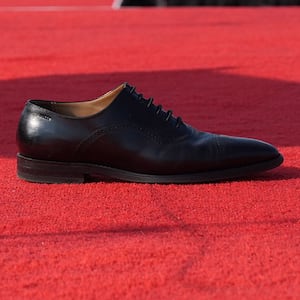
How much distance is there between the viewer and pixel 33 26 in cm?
1073

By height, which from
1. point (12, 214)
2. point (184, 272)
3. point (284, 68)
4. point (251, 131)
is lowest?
point (284, 68)

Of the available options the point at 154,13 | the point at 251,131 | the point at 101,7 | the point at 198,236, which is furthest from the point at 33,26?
the point at 198,236

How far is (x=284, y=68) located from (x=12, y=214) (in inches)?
163

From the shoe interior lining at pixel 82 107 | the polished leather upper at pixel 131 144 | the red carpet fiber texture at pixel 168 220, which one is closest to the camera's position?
the red carpet fiber texture at pixel 168 220

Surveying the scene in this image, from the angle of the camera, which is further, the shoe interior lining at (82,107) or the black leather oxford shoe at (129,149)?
the shoe interior lining at (82,107)

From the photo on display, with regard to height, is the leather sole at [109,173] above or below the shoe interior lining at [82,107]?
below

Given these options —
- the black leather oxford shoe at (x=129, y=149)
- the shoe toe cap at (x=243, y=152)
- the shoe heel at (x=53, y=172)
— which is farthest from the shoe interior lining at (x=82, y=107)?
the shoe toe cap at (x=243, y=152)

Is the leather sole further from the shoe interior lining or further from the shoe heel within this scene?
the shoe interior lining

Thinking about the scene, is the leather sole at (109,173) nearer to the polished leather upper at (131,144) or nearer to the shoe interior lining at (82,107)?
the polished leather upper at (131,144)

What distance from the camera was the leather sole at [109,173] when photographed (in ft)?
10.5

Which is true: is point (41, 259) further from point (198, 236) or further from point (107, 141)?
point (107, 141)

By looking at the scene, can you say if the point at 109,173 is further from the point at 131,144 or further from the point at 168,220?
the point at 168,220

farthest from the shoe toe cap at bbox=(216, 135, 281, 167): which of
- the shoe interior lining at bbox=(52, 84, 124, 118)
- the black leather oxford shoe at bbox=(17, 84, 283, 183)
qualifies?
the shoe interior lining at bbox=(52, 84, 124, 118)

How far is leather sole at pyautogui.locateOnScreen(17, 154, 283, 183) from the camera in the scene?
319 cm
